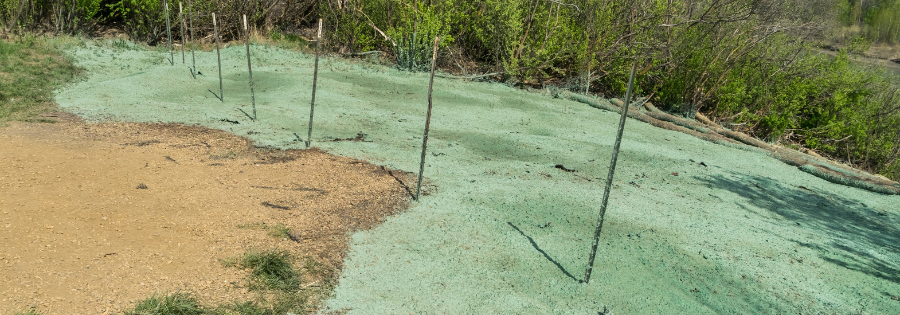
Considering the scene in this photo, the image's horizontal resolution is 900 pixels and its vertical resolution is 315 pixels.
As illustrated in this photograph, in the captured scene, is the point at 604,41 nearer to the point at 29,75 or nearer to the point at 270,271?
the point at 270,271

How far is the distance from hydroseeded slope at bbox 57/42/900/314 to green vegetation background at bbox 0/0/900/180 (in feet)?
7.02

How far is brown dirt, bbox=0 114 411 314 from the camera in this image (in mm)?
3262

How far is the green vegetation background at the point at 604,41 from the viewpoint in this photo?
1093 centimetres

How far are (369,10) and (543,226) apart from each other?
8061 millimetres

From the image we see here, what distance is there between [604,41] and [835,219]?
617 centimetres

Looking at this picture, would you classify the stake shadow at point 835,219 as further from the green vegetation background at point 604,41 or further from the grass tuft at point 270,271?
the green vegetation background at point 604,41

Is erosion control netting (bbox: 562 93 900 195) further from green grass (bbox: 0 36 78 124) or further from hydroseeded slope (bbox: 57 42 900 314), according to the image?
green grass (bbox: 0 36 78 124)

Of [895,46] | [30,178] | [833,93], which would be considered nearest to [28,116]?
[30,178]

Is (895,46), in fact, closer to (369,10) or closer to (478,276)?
(369,10)

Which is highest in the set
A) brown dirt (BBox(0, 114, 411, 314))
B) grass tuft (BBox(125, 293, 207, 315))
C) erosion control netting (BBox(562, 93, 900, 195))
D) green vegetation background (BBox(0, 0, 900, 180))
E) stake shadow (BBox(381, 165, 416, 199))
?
green vegetation background (BBox(0, 0, 900, 180))

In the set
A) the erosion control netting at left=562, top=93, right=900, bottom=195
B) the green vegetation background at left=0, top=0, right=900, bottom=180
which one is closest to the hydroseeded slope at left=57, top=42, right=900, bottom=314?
the erosion control netting at left=562, top=93, right=900, bottom=195

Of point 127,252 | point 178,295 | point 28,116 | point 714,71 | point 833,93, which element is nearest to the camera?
point 178,295

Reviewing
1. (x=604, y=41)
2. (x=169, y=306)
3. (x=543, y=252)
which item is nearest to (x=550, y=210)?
(x=543, y=252)

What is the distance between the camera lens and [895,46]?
33938 millimetres
